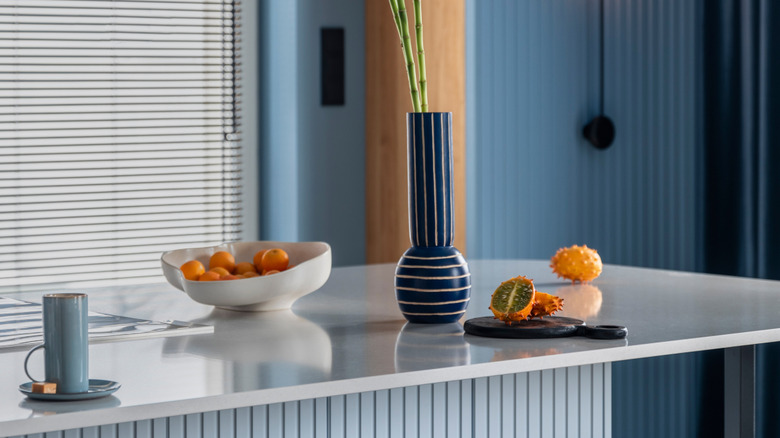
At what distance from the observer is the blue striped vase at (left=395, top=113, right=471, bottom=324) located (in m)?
1.71

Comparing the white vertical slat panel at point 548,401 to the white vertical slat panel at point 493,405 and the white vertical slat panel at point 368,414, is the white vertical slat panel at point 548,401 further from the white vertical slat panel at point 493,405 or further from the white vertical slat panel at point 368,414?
the white vertical slat panel at point 368,414

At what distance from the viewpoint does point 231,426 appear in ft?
4.63

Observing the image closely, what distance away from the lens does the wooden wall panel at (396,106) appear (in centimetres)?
378

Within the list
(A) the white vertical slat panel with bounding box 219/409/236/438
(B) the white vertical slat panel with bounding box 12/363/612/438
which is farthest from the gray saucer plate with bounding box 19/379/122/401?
(A) the white vertical slat panel with bounding box 219/409/236/438

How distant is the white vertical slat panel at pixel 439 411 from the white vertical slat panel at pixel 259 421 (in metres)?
0.29

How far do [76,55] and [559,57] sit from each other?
74.3 inches

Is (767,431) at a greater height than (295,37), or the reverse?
(295,37)

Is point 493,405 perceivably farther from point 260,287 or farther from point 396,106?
point 396,106

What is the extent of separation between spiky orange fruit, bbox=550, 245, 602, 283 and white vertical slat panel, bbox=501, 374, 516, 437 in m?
0.62

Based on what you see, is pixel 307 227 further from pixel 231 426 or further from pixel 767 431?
pixel 231 426

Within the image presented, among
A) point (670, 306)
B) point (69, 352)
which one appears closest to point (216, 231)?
point (670, 306)

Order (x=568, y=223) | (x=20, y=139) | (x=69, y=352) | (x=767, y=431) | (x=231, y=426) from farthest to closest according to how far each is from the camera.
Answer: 1. (x=568, y=223)
2. (x=20, y=139)
3. (x=767, y=431)
4. (x=231, y=426)
5. (x=69, y=352)

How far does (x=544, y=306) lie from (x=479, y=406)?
7.7 inches

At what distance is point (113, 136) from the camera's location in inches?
155
